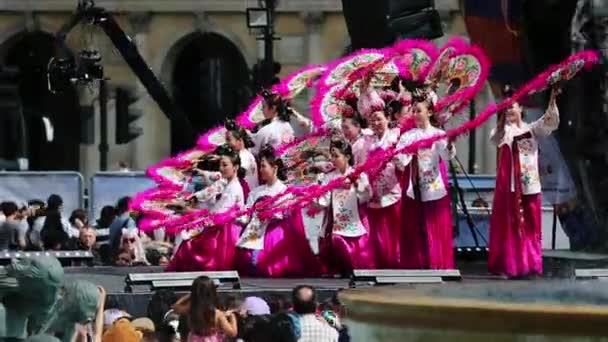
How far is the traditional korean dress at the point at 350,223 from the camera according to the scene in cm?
1394

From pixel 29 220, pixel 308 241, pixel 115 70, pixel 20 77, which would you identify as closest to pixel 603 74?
pixel 308 241

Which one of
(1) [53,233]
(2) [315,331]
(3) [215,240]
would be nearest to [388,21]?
(3) [215,240]

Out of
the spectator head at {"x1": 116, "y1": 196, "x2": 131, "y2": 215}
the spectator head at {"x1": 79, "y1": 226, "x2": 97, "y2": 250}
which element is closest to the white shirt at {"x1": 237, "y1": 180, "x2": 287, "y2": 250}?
the spectator head at {"x1": 116, "y1": 196, "x2": 131, "y2": 215}

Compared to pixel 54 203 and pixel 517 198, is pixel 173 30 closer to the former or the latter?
Answer: pixel 54 203

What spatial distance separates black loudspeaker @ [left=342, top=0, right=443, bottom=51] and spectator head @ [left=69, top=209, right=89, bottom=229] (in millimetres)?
3995

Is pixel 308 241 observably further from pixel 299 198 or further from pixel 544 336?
pixel 544 336

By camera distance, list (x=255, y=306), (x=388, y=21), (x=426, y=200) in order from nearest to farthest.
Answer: (x=255, y=306) → (x=426, y=200) → (x=388, y=21)

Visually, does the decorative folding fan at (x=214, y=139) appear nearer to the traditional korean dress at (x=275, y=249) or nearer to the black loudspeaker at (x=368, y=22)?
the traditional korean dress at (x=275, y=249)

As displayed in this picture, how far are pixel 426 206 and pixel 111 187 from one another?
7049mm

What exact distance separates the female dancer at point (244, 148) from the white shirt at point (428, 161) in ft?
4.08

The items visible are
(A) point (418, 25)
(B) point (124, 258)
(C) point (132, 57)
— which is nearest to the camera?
(A) point (418, 25)

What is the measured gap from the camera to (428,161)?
539 inches

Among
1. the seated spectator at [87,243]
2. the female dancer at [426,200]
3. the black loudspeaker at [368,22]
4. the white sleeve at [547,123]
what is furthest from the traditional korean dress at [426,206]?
the seated spectator at [87,243]

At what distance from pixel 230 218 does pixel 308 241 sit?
2.14 feet
